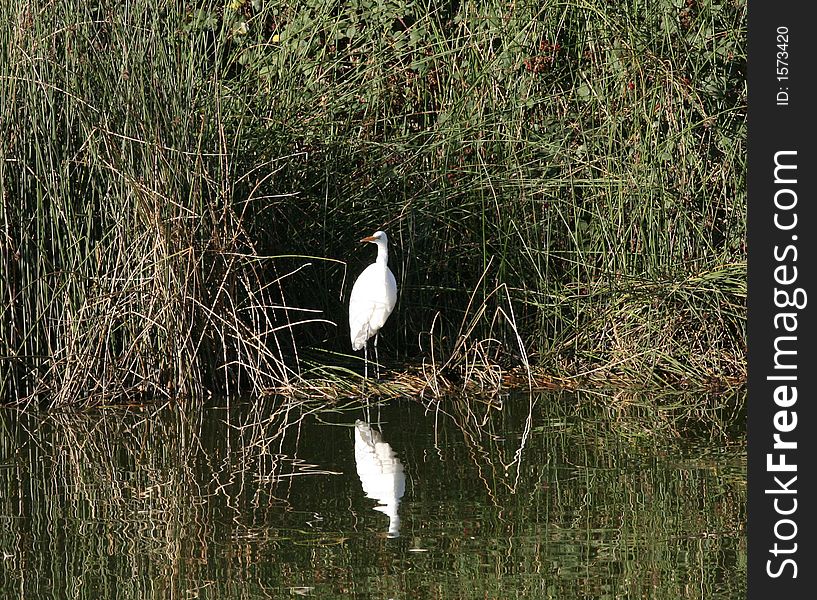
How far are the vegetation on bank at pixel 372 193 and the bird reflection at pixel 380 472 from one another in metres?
0.98

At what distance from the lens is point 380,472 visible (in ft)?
15.7

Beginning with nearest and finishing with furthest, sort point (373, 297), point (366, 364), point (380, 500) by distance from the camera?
1. point (380, 500)
2. point (373, 297)
3. point (366, 364)

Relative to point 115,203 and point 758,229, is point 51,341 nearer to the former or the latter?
point 115,203

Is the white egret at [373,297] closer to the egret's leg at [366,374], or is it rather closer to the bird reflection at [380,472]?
the egret's leg at [366,374]

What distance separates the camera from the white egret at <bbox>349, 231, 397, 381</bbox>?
250 inches

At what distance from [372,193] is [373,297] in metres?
0.85

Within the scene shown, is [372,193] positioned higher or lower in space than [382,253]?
higher

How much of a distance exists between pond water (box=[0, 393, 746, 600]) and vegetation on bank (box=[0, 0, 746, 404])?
0.46 m

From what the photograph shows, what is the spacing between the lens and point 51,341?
6.14m

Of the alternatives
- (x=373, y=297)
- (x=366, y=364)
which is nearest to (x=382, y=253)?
(x=373, y=297)

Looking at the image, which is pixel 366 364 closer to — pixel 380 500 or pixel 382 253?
pixel 382 253

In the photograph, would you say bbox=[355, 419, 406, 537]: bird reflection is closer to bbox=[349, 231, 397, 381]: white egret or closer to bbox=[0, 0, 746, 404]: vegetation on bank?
bbox=[349, 231, 397, 381]: white egret

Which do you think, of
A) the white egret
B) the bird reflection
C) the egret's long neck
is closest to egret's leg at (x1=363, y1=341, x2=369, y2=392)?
the white egret

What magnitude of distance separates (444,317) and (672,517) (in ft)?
9.90
